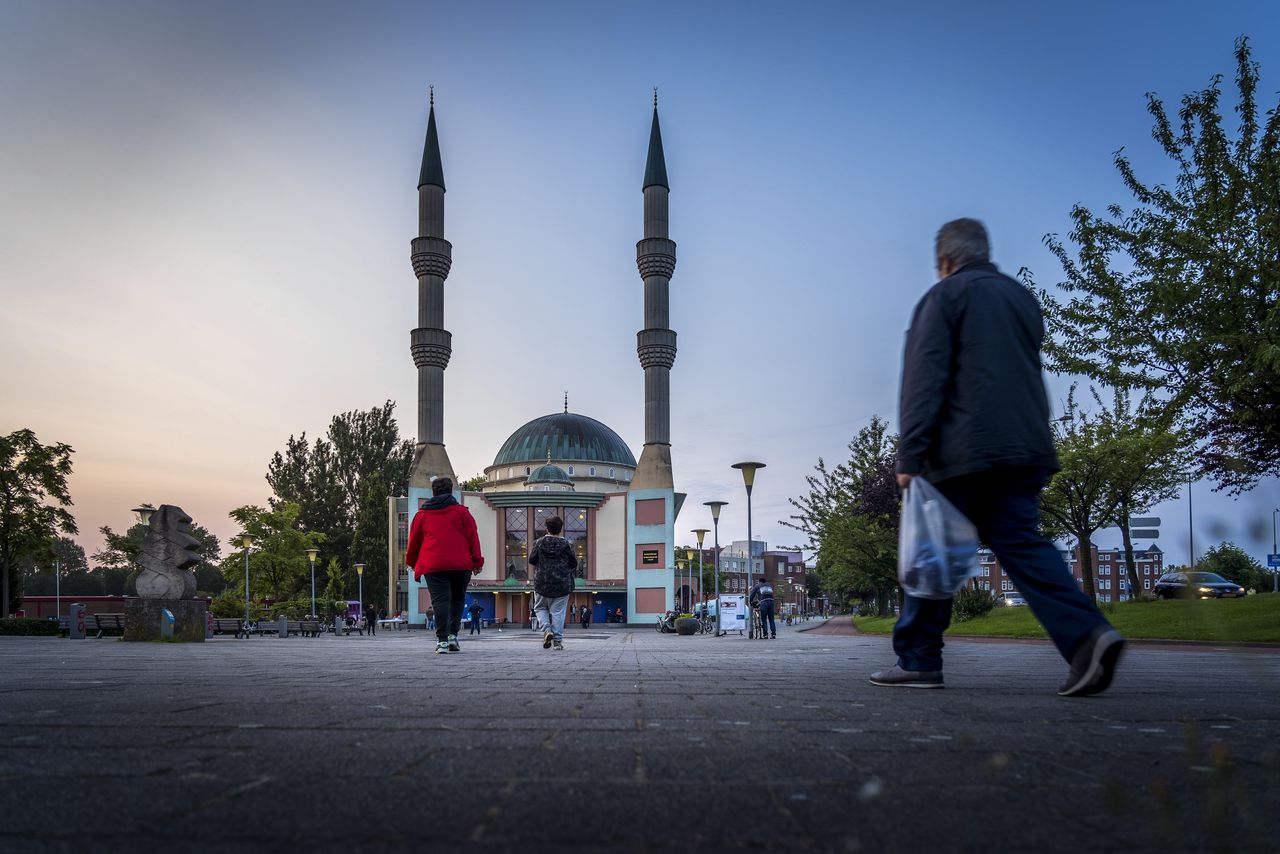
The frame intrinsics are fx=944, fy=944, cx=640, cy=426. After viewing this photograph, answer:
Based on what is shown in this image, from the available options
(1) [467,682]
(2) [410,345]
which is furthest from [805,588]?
(1) [467,682]

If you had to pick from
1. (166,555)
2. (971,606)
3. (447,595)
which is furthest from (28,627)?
(971,606)

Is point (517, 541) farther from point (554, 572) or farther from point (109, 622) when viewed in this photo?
point (554, 572)

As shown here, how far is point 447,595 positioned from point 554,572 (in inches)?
94.2

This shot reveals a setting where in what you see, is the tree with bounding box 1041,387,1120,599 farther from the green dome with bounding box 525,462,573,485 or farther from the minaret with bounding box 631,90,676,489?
the green dome with bounding box 525,462,573,485

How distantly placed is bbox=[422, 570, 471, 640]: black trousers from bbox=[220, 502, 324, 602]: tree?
42260mm

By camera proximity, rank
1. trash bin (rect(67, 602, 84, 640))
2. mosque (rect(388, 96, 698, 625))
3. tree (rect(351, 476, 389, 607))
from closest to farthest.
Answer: trash bin (rect(67, 602, 84, 640))
mosque (rect(388, 96, 698, 625))
tree (rect(351, 476, 389, 607))

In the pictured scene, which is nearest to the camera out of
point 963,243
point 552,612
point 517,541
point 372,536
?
point 963,243

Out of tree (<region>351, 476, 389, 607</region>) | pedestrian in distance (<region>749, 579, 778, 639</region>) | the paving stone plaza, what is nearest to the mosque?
tree (<region>351, 476, 389, 607</region>)

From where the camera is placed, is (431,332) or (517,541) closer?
(431,332)

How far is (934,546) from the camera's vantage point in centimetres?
416

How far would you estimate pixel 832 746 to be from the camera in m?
2.65

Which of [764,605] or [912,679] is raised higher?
[912,679]

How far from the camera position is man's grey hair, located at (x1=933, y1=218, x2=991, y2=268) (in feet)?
15.3

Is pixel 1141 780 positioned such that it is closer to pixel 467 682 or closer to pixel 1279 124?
pixel 467 682
